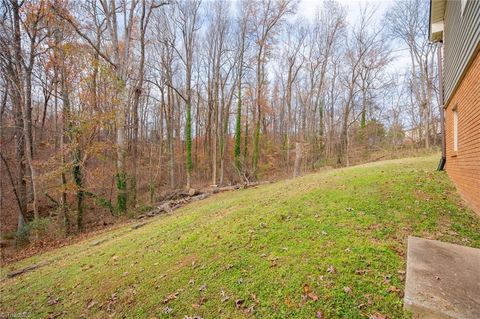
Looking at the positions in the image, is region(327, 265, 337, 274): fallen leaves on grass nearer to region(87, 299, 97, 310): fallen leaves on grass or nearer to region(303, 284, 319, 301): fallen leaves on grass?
region(303, 284, 319, 301): fallen leaves on grass

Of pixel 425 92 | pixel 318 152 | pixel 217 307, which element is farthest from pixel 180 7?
pixel 425 92

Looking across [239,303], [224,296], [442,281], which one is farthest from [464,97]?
[224,296]

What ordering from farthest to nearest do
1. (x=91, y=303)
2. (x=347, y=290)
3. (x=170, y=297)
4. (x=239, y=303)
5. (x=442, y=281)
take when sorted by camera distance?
(x=91, y=303) < (x=170, y=297) < (x=239, y=303) < (x=347, y=290) < (x=442, y=281)

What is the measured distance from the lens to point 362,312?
2.35 metres

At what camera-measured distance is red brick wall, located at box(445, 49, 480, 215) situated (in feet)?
13.7

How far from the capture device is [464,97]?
4.94m

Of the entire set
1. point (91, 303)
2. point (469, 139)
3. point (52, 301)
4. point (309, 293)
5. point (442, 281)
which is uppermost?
point (469, 139)

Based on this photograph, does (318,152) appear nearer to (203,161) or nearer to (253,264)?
(203,161)

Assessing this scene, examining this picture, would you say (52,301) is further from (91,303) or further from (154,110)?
(154,110)

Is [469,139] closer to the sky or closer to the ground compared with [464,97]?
closer to the ground

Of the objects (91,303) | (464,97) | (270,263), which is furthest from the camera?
(464,97)

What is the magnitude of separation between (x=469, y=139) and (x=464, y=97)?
978mm

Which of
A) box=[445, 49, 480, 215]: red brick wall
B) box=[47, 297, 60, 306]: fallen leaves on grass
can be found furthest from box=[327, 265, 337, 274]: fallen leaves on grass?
box=[47, 297, 60, 306]: fallen leaves on grass

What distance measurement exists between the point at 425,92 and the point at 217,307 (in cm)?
2527
